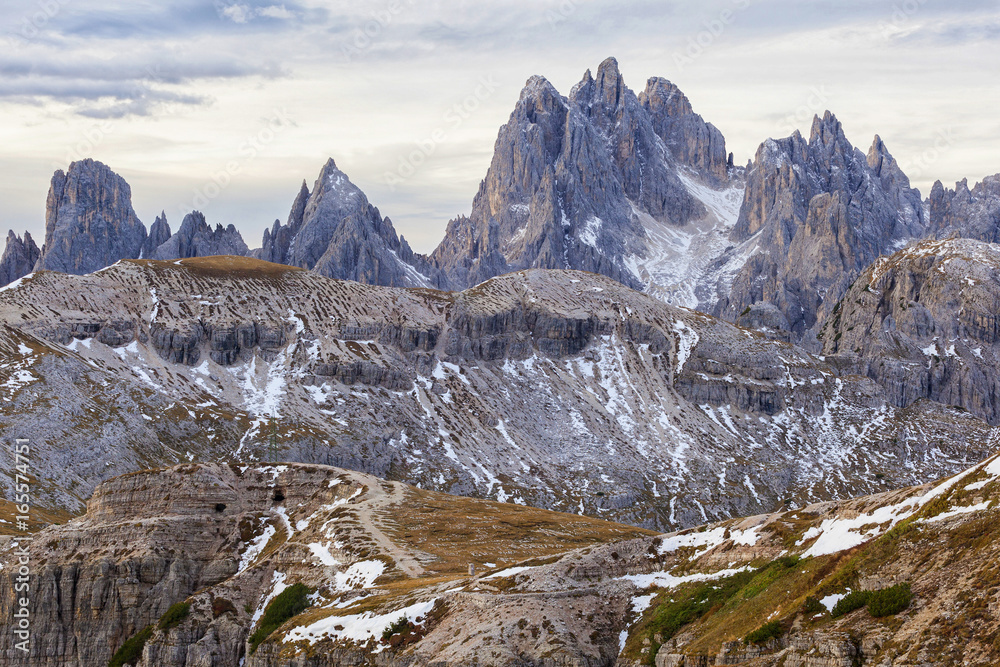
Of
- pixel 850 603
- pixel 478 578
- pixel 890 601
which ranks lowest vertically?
pixel 478 578

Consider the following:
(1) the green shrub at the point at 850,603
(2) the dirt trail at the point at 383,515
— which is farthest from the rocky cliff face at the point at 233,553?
(1) the green shrub at the point at 850,603

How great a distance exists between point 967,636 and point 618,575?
31942 mm

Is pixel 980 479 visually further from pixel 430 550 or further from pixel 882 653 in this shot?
pixel 430 550

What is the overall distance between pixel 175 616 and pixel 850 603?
6358cm

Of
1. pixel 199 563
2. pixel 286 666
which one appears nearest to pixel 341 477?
pixel 199 563

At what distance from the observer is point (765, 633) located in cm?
5431

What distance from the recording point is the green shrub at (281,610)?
92562mm

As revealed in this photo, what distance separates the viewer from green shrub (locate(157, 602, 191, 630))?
97125mm

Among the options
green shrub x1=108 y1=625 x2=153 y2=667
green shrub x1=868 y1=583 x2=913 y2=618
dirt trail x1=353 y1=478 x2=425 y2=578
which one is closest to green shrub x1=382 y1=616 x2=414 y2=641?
dirt trail x1=353 y1=478 x2=425 y2=578

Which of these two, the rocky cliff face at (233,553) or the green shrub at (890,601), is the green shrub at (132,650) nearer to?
the rocky cliff face at (233,553)

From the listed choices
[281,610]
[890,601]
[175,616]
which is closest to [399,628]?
[281,610]

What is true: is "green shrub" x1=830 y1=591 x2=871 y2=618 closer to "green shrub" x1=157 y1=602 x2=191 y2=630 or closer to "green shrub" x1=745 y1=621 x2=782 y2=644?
"green shrub" x1=745 y1=621 x2=782 y2=644

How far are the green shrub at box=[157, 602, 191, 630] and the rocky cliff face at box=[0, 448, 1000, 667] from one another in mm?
301

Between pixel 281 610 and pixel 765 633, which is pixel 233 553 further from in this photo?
pixel 765 633
